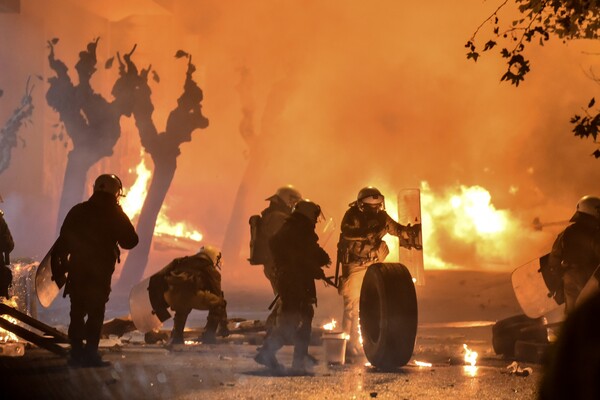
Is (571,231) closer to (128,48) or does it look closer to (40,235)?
(40,235)

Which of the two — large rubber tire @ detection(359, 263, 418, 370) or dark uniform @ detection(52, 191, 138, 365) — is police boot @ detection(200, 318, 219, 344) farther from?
dark uniform @ detection(52, 191, 138, 365)

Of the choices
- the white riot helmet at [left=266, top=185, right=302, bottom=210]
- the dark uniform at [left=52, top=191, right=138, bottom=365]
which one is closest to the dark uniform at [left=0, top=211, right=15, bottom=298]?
the dark uniform at [left=52, top=191, right=138, bottom=365]

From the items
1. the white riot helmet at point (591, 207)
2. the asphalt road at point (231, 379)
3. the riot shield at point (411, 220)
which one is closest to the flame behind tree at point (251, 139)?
the riot shield at point (411, 220)

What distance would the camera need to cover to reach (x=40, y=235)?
33.1 metres

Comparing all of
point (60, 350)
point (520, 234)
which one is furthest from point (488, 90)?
point (60, 350)

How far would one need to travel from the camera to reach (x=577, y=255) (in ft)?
39.4

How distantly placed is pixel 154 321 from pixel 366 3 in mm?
24863

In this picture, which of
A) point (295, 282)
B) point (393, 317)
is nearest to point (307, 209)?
point (295, 282)

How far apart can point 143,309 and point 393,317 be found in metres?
4.19

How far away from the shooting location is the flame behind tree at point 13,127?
30.5 meters

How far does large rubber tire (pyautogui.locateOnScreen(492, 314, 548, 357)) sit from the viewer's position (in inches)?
511

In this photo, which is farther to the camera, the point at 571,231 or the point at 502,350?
the point at 502,350

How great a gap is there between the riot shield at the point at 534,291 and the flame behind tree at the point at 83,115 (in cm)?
1975

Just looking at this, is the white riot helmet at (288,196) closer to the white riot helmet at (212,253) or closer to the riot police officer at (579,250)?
the white riot helmet at (212,253)
